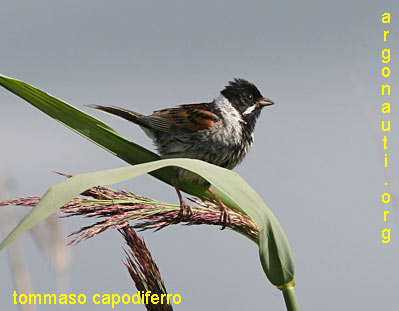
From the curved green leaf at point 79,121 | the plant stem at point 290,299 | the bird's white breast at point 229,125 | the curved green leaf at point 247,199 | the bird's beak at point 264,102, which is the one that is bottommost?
the plant stem at point 290,299

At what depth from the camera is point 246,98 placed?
4199mm

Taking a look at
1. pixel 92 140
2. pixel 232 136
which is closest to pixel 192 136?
pixel 232 136

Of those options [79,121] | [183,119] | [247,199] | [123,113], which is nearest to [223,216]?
[247,199]

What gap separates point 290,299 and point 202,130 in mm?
2075

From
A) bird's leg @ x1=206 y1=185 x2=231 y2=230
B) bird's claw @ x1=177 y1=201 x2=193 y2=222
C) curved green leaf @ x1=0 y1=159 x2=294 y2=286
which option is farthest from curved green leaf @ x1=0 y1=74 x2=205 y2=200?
curved green leaf @ x1=0 y1=159 x2=294 y2=286

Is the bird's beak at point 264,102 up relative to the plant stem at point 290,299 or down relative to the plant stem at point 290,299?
up

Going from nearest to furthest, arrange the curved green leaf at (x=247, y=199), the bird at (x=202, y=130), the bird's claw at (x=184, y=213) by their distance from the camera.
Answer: the curved green leaf at (x=247, y=199), the bird's claw at (x=184, y=213), the bird at (x=202, y=130)

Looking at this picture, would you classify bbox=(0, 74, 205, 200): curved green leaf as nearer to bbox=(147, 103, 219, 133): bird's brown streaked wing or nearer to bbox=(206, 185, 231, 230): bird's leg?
bbox=(206, 185, 231, 230): bird's leg

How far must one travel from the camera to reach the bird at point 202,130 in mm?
3684

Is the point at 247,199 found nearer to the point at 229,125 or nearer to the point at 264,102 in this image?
the point at 229,125

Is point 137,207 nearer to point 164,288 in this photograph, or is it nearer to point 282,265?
point 164,288

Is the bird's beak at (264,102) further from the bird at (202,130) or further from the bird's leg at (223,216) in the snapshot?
the bird's leg at (223,216)

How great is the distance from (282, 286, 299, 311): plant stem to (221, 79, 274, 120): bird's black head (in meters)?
2.36

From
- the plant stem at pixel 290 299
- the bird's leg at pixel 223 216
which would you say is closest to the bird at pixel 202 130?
the bird's leg at pixel 223 216
